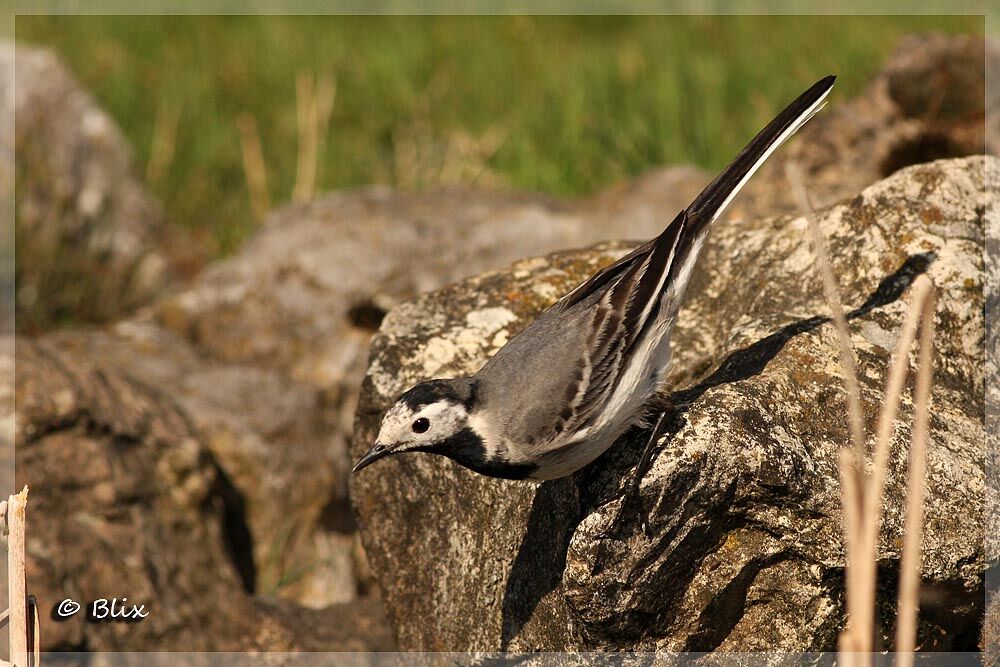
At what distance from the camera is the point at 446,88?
10297 millimetres

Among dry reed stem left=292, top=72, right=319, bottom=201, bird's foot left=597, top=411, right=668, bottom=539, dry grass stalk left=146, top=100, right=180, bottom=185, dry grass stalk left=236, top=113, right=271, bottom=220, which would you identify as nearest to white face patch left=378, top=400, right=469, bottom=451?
bird's foot left=597, top=411, right=668, bottom=539

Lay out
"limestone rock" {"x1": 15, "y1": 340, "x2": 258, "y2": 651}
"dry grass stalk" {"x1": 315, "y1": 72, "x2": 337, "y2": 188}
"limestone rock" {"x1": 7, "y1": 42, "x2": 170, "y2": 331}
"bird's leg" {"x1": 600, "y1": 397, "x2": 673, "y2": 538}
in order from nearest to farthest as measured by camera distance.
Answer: "bird's leg" {"x1": 600, "y1": 397, "x2": 673, "y2": 538}
"limestone rock" {"x1": 15, "y1": 340, "x2": 258, "y2": 651}
"limestone rock" {"x1": 7, "y1": 42, "x2": 170, "y2": 331}
"dry grass stalk" {"x1": 315, "y1": 72, "x2": 337, "y2": 188}

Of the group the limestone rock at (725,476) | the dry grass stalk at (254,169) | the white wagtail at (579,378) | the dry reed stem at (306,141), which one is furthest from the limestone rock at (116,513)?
the dry grass stalk at (254,169)

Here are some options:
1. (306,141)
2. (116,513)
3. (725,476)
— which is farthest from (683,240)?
(306,141)

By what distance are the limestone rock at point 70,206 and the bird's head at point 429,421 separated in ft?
16.9

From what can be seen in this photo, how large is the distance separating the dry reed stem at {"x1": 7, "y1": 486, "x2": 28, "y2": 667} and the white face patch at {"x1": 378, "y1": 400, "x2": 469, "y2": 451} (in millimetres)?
1314

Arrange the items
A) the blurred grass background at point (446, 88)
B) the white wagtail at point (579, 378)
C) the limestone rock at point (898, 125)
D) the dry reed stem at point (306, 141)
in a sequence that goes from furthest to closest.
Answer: the dry reed stem at point (306, 141)
the blurred grass background at point (446, 88)
the limestone rock at point (898, 125)
the white wagtail at point (579, 378)

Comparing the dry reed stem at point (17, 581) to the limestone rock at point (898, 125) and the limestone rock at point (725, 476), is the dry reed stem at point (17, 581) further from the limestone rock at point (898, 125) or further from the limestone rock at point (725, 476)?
the limestone rock at point (898, 125)

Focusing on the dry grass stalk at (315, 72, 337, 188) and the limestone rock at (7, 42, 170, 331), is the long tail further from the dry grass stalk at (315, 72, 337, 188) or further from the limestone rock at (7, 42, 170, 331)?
the dry grass stalk at (315, 72, 337, 188)

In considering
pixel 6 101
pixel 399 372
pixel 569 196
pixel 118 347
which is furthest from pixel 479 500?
pixel 6 101

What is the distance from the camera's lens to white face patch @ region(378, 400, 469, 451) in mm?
4102

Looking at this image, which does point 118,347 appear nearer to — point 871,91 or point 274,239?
point 274,239

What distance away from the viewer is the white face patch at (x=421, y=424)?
13.5ft

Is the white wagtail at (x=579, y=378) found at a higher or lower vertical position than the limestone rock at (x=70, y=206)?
lower
